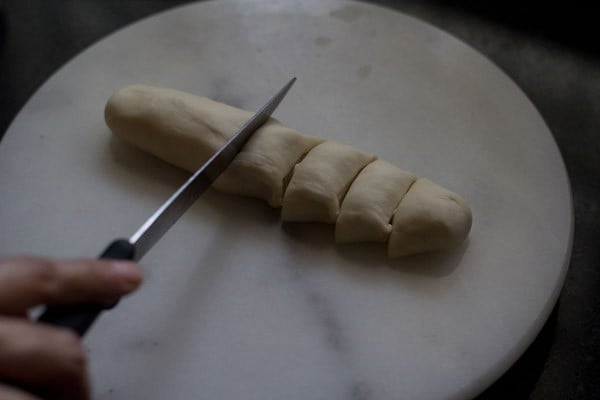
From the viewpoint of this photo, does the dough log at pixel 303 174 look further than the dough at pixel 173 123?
No

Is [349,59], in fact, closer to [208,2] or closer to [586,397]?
[208,2]

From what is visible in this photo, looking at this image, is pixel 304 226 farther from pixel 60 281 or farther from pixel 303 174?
pixel 60 281

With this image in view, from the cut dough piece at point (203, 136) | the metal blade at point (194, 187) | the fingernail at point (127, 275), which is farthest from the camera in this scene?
the cut dough piece at point (203, 136)

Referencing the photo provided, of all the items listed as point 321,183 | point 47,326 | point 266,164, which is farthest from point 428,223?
point 47,326

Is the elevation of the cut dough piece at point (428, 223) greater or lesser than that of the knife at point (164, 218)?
lesser

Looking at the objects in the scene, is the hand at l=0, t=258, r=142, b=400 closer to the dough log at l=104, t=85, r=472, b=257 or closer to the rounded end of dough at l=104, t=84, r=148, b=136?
the dough log at l=104, t=85, r=472, b=257

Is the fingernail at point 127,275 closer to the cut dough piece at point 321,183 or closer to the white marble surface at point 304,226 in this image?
the white marble surface at point 304,226

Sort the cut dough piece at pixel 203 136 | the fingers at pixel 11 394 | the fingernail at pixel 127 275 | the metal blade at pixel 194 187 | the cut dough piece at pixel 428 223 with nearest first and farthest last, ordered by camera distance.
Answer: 1. the fingers at pixel 11 394
2. the fingernail at pixel 127 275
3. the metal blade at pixel 194 187
4. the cut dough piece at pixel 428 223
5. the cut dough piece at pixel 203 136

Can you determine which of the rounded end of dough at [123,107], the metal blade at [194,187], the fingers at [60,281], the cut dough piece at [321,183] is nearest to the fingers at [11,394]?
the fingers at [60,281]
